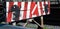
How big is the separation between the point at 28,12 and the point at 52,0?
6482 millimetres

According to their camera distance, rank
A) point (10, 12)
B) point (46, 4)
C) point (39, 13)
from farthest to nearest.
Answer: point (46, 4) → point (39, 13) → point (10, 12)

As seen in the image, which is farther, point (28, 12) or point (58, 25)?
point (58, 25)

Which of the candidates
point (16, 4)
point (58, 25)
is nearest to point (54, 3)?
point (58, 25)

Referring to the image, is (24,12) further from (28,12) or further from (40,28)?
(40,28)

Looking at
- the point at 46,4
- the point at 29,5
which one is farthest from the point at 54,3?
the point at 29,5

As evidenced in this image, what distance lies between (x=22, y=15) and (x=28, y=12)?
0.49 m

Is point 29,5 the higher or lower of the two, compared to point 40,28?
higher

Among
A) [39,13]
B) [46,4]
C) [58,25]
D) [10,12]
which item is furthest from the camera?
[58,25]

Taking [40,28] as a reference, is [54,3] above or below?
above

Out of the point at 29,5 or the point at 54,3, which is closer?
the point at 29,5

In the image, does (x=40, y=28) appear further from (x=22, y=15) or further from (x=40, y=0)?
(x=22, y=15)

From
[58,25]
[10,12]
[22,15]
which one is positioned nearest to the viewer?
[10,12]

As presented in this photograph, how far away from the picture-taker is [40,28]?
1048 cm

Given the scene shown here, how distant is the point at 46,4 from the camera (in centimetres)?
1084
